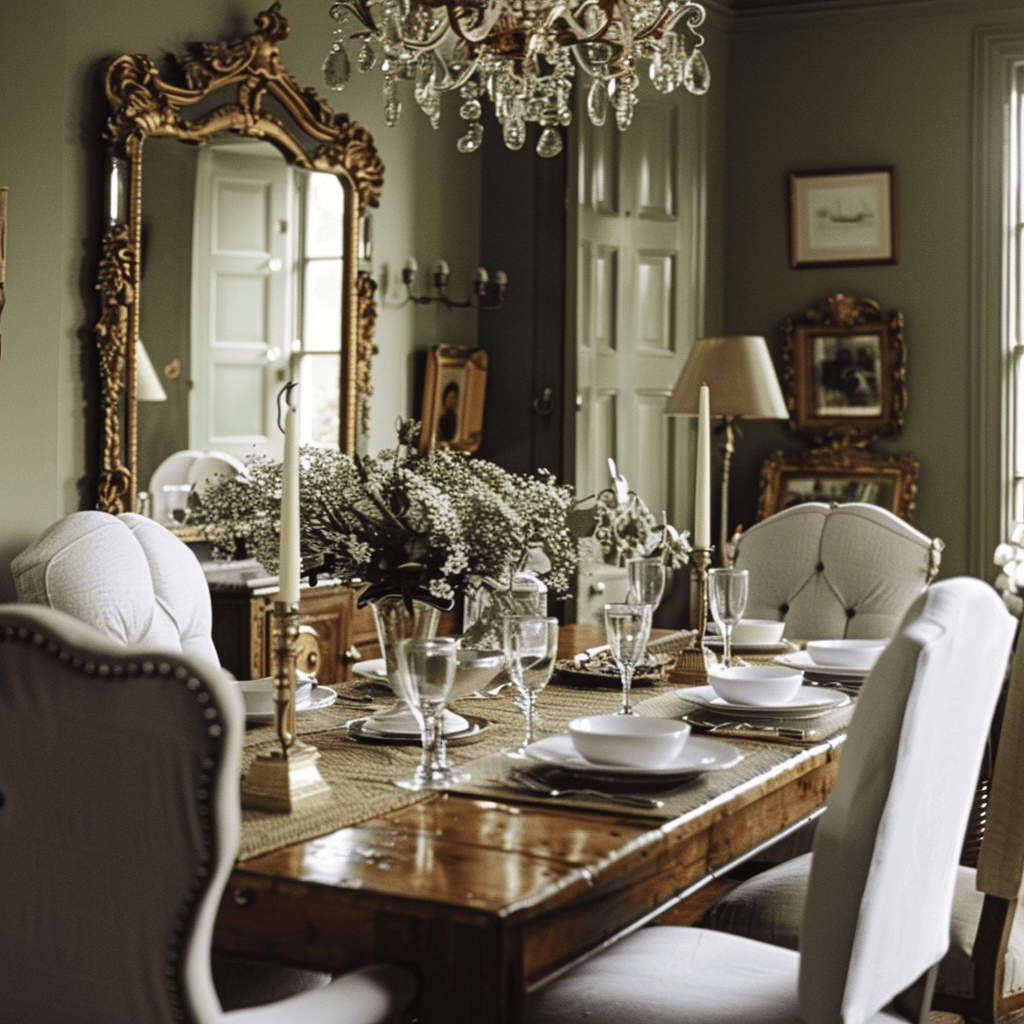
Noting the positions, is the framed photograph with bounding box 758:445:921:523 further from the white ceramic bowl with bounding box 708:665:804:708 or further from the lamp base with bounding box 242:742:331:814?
the lamp base with bounding box 242:742:331:814

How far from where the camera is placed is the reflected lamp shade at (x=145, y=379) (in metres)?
3.79

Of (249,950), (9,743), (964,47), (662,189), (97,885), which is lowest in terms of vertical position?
(249,950)

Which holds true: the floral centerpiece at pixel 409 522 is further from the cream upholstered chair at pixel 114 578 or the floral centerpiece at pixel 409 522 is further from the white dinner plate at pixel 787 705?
the cream upholstered chair at pixel 114 578

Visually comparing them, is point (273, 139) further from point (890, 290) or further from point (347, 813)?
point (347, 813)

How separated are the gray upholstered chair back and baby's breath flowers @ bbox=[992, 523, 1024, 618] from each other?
4.10 meters

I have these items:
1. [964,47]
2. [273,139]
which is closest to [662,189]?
[964,47]

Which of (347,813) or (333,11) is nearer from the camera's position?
(347,813)

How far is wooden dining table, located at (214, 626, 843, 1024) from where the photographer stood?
1.37 metres

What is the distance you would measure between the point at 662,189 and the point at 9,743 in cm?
461

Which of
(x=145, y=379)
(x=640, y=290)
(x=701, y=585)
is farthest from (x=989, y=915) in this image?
(x=640, y=290)

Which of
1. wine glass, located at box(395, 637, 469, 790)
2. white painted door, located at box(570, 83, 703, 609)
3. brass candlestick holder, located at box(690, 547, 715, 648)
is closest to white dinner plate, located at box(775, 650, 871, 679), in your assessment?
brass candlestick holder, located at box(690, 547, 715, 648)

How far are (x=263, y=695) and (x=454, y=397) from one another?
302cm

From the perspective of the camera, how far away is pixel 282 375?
175 inches

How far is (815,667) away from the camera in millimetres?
2709
